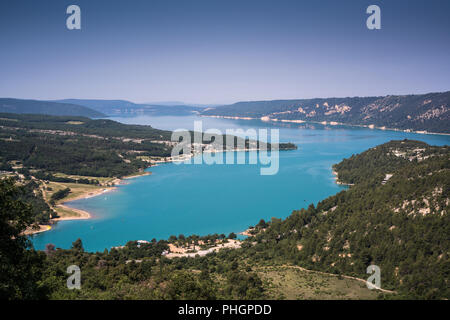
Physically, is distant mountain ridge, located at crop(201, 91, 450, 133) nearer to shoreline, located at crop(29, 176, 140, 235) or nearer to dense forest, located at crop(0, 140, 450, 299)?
dense forest, located at crop(0, 140, 450, 299)

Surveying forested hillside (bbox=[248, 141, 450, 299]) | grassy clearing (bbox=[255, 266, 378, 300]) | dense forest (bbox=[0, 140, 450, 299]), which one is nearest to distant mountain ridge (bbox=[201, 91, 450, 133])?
forested hillside (bbox=[248, 141, 450, 299])

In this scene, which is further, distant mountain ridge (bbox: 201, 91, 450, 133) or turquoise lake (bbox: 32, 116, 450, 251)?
distant mountain ridge (bbox: 201, 91, 450, 133)

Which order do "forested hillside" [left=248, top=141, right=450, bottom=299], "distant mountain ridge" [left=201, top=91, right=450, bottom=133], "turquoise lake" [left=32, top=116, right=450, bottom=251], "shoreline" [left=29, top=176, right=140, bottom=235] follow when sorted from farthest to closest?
1. "distant mountain ridge" [left=201, top=91, right=450, bottom=133]
2. "turquoise lake" [left=32, top=116, right=450, bottom=251]
3. "shoreline" [left=29, top=176, right=140, bottom=235]
4. "forested hillside" [left=248, top=141, right=450, bottom=299]

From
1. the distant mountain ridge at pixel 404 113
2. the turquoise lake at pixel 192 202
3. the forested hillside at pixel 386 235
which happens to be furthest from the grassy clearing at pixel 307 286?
the distant mountain ridge at pixel 404 113

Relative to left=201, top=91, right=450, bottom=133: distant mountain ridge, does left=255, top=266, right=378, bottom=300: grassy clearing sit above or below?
below

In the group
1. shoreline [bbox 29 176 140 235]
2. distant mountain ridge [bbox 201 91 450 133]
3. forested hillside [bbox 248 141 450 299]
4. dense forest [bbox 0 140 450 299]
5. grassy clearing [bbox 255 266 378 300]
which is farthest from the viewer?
distant mountain ridge [bbox 201 91 450 133]

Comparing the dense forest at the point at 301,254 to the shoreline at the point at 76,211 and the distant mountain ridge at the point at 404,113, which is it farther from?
the distant mountain ridge at the point at 404,113
